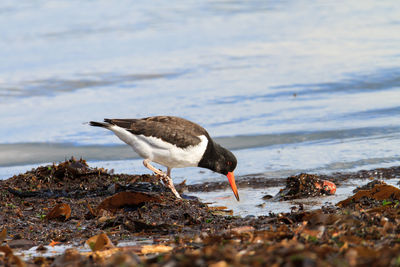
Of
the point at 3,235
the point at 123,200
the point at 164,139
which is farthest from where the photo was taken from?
the point at 164,139

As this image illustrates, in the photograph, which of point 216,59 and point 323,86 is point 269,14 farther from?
point 323,86

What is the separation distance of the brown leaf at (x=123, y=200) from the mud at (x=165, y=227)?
0.03ft

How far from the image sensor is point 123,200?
5789mm

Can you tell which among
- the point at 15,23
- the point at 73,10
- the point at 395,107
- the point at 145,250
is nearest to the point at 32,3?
the point at 73,10

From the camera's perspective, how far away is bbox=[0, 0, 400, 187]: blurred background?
33.1ft

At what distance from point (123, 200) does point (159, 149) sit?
1809mm

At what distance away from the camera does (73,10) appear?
1145 inches

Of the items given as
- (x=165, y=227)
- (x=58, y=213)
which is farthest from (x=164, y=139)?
(x=165, y=227)

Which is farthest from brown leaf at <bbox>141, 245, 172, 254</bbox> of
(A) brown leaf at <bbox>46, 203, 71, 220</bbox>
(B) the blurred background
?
(B) the blurred background

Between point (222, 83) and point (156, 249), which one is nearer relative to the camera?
point (156, 249)

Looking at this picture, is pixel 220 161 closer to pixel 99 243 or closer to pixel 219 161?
pixel 219 161

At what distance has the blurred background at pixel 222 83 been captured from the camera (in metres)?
10.1

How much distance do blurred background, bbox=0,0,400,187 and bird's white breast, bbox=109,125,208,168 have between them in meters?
1.21

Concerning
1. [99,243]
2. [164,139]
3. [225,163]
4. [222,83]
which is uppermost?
[222,83]
